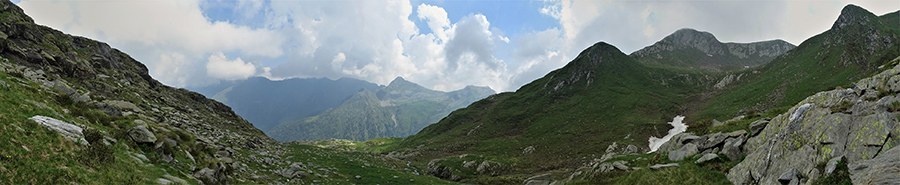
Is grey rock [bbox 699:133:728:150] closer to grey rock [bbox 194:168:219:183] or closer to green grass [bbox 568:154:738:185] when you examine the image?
green grass [bbox 568:154:738:185]

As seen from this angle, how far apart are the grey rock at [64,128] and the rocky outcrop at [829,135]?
35735mm

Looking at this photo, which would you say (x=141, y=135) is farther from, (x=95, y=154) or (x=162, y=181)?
(x=162, y=181)

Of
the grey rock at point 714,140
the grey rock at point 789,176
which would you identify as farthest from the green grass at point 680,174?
the grey rock at point 789,176

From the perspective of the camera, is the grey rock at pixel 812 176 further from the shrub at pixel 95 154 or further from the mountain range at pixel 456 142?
the shrub at pixel 95 154

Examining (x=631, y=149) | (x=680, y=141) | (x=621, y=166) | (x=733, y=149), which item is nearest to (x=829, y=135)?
(x=733, y=149)

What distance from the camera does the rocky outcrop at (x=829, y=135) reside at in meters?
14.7

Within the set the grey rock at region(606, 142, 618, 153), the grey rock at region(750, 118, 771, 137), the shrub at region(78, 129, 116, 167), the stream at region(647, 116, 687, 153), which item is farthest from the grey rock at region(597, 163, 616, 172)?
the stream at region(647, 116, 687, 153)

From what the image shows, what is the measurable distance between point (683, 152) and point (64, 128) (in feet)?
139

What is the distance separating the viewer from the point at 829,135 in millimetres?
16500

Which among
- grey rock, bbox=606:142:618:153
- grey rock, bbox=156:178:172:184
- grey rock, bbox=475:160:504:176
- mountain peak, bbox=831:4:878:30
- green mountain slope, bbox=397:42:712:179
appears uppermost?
mountain peak, bbox=831:4:878:30

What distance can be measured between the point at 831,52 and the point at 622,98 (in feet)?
250

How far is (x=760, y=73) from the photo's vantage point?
135875 millimetres

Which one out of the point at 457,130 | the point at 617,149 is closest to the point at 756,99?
the point at 617,149

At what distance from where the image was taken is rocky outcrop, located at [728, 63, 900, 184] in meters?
14.7
